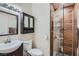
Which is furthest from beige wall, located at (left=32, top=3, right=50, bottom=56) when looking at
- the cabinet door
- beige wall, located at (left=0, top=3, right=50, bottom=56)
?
the cabinet door

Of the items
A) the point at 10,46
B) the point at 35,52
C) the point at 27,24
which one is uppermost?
the point at 27,24

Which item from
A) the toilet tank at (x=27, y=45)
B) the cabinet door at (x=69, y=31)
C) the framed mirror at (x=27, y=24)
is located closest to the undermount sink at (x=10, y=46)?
the toilet tank at (x=27, y=45)

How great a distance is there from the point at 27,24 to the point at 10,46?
399 mm

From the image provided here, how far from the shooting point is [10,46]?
1683 millimetres

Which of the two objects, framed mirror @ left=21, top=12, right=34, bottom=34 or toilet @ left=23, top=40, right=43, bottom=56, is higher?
framed mirror @ left=21, top=12, right=34, bottom=34

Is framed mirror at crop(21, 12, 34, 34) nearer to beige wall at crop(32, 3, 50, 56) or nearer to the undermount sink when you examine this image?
beige wall at crop(32, 3, 50, 56)

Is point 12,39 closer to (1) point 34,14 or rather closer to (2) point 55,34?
(1) point 34,14

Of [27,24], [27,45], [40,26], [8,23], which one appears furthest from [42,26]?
[8,23]

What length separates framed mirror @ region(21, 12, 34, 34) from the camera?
1.75 metres

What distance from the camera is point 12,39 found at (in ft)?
5.64

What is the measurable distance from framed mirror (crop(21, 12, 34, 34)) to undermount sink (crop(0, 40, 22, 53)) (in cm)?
18

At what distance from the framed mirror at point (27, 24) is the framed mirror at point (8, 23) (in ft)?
0.33

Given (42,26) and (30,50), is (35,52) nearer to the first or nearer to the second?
(30,50)

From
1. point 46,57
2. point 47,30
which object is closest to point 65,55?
point 46,57
